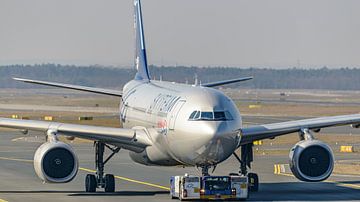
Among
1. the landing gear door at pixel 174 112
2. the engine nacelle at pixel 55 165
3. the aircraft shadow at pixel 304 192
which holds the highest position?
the landing gear door at pixel 174 112

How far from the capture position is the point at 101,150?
4588cm

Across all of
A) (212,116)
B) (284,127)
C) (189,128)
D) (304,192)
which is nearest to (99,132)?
(189,128)

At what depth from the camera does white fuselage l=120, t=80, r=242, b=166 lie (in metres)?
38.5

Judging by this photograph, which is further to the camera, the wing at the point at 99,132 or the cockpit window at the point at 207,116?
the wing at the point at 99,132

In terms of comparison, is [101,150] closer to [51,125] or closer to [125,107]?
[51,125]

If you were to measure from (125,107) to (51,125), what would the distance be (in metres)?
8.86

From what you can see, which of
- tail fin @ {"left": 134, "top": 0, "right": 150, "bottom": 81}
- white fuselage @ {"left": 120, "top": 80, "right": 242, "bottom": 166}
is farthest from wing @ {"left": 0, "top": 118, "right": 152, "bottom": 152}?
tail fin @ {"left": 134, "top": 0, "right": 150, "bottom": 81}

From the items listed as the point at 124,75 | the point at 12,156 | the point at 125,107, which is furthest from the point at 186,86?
the point at 124,75

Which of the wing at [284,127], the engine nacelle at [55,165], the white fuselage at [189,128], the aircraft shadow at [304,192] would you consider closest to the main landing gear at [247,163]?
the aircraft shadow at [304,192]

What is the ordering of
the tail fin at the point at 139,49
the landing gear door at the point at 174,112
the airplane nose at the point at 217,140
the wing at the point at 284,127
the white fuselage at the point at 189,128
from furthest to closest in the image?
the tail fin at the point at 139,49 < the wing at the point at 284,127 < the landing gear door at the point at 174,112 < the white fuselage at the point at 189,128 < the airplane nose at the point at 217,140

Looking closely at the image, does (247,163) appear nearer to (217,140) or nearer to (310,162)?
(310,162)

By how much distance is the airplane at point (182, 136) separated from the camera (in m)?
38.9

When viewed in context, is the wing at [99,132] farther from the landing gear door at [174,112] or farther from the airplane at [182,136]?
the landing gear door at [174,112]

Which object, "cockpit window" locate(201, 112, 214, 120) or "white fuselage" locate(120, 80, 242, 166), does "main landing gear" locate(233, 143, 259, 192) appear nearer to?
"white fuselage" locate(120, 80, 242, 166)
